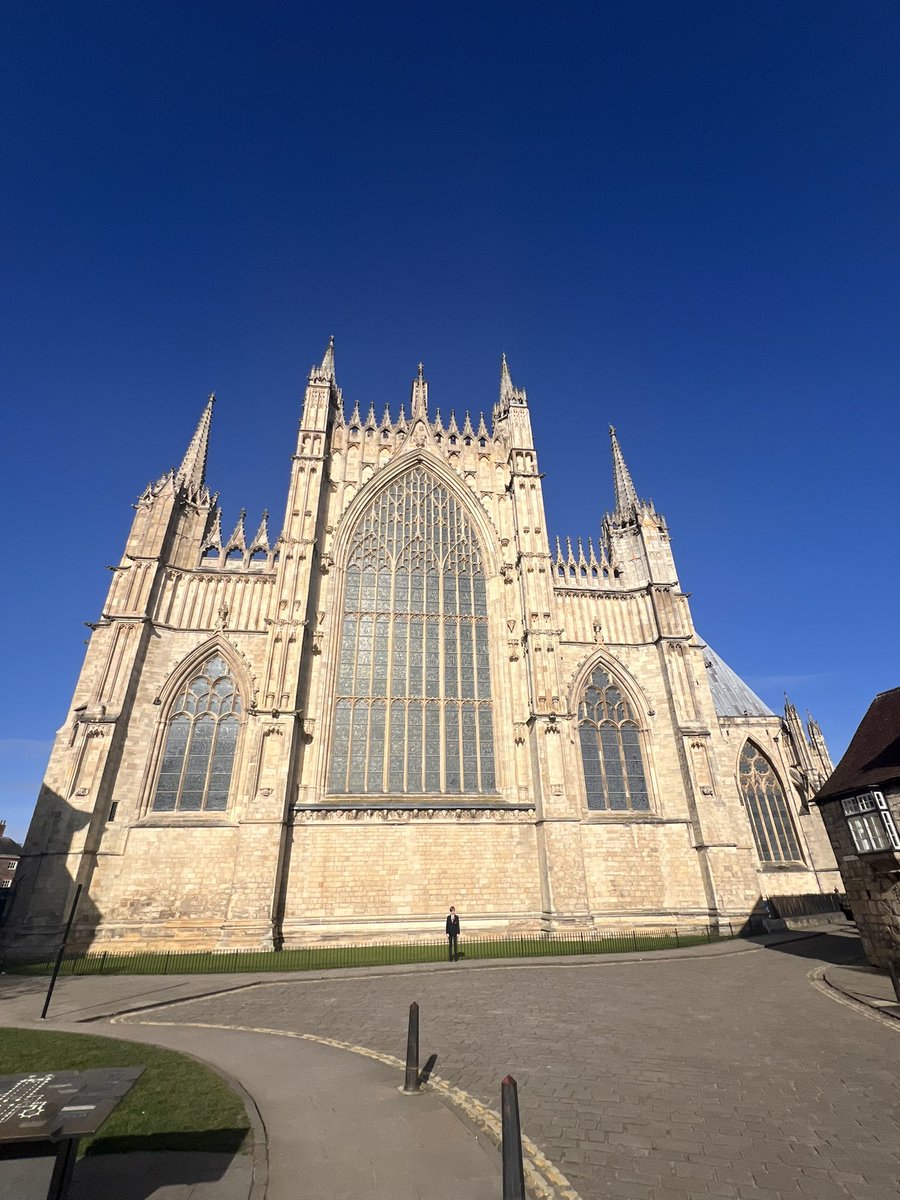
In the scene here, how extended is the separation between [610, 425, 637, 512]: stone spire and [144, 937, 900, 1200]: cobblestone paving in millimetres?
22895

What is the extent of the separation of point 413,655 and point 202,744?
9.58m

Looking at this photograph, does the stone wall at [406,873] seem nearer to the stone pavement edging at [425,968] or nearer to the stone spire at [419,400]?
the stone pavement edging at [425,968]

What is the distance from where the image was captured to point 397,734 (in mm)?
23594

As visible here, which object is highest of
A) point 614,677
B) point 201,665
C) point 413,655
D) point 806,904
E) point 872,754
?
point 413,655

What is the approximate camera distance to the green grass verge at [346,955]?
51.5ft

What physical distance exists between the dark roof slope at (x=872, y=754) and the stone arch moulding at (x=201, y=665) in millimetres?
20579

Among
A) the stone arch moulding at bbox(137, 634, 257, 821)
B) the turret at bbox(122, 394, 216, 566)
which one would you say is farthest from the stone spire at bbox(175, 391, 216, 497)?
the stone arch moulding at bbox(137, 634, 257, 821)

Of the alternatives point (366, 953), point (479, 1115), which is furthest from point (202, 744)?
point (479, 1115)

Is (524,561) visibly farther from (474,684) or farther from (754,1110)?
(754,1110)

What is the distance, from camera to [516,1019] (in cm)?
960

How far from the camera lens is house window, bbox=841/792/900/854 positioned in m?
13.5

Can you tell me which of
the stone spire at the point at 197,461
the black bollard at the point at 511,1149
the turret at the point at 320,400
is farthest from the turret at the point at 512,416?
the black bollard at the point at 511,1149

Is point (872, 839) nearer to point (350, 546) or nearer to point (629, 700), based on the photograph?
point (629, 700)

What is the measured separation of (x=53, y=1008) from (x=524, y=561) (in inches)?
872
